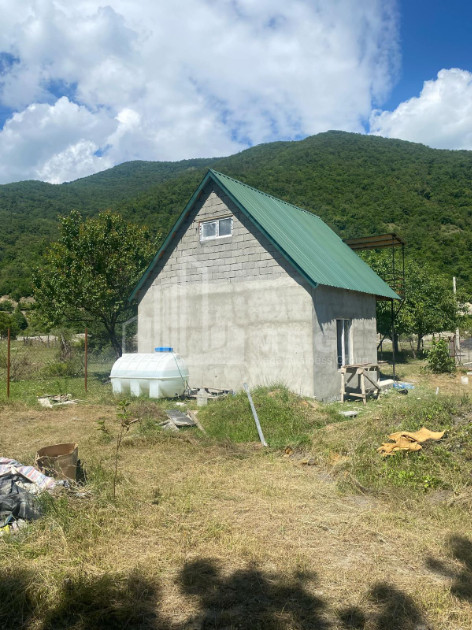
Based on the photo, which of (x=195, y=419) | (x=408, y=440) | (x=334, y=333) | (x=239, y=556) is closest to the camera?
(x=239, y=556)

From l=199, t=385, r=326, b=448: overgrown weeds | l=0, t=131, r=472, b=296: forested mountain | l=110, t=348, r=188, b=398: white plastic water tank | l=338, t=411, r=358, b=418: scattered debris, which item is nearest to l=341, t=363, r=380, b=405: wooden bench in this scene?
l=338, t=411, r=358, b=418: scattered debris

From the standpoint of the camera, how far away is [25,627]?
3.63m

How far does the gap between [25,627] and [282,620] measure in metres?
2.04

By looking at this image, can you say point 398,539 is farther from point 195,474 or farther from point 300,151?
point 300,151

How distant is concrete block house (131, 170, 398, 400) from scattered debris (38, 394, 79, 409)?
3.52 metres

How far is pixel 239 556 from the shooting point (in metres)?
4.69

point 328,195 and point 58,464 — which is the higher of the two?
point 328,195

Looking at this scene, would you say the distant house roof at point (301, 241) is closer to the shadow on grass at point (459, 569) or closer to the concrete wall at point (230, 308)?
the concrete wall at point (230, 308)

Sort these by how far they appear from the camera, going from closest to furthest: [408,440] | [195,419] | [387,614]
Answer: [387,614] → [408,440] → [195,419]

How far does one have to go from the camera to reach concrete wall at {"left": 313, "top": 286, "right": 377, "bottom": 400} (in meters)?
13.5

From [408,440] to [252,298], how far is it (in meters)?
7.62

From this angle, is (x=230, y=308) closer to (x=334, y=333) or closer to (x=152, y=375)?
(x=152, y=375)

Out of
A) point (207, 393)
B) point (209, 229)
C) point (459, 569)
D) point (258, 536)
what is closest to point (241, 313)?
point (207, 393)

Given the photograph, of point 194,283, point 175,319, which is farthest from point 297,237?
point 175,319
